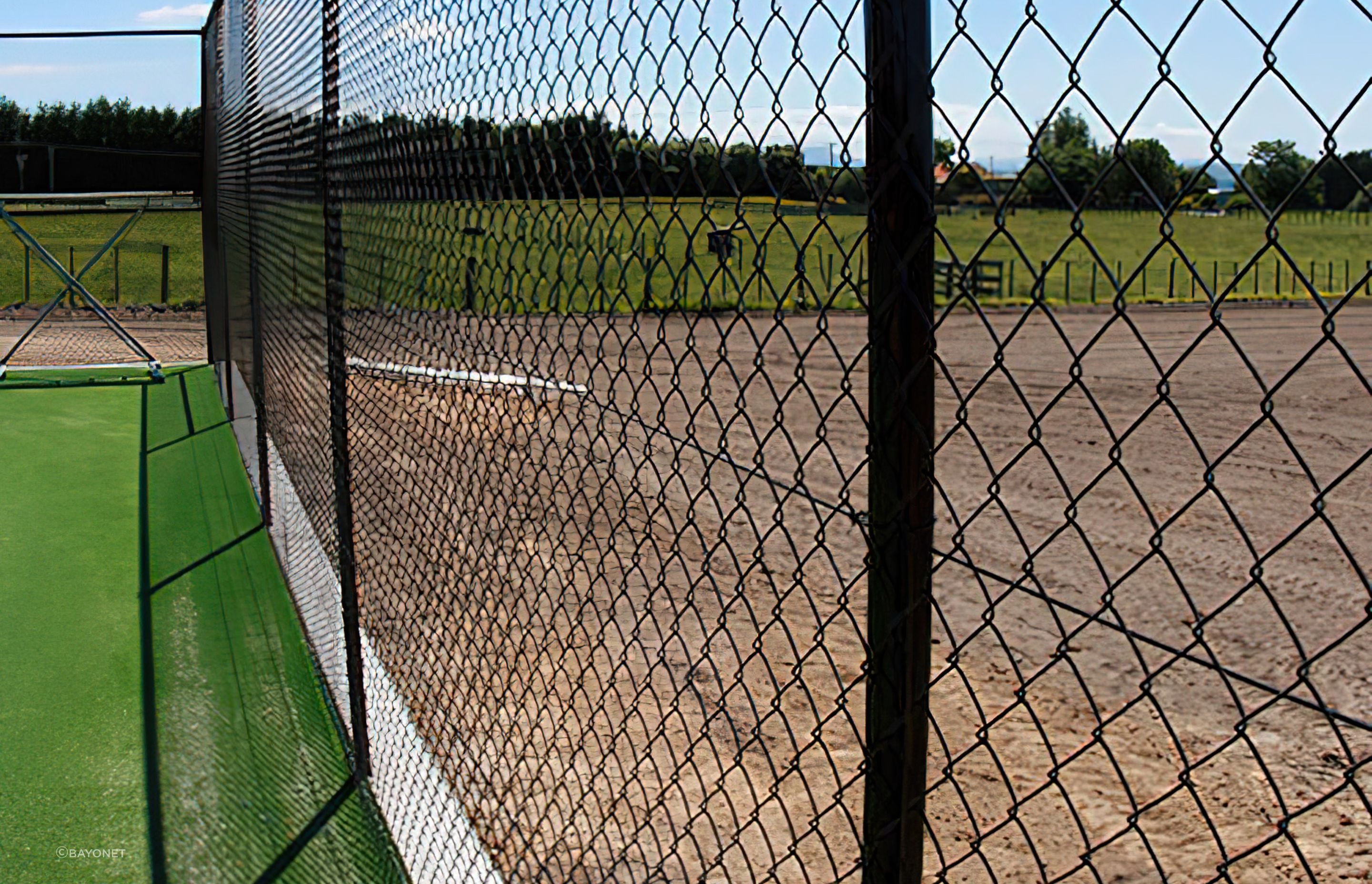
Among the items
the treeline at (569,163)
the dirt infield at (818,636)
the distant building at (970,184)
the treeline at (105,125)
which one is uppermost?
the treeline at (105,125)

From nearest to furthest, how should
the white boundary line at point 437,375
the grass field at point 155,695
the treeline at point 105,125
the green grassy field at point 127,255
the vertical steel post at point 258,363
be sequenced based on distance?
1. the white boundary line at point 437,375
2. the grass field at point 155,695
3. the vertical steel post at point 258,363
4. the treeline at point 105,125
5. the green grassy field at point 127,255

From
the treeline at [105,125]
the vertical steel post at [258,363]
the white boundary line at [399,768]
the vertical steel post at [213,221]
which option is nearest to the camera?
the white boundary line at [399,768]

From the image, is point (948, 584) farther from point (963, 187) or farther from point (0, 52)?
point (0, 52)

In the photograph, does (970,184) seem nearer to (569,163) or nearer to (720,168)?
(720,168)

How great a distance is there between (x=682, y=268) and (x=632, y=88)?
0.30 metres

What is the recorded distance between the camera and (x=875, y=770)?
1.41 meters

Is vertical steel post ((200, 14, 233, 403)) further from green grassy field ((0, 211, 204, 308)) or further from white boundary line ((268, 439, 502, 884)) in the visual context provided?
white boundary line ((268, 439, 502, 884))

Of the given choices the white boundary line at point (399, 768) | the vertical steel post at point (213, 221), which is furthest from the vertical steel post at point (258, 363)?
the vertical steel post at point (213, 221)

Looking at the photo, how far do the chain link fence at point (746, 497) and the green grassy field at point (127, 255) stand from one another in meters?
6.05

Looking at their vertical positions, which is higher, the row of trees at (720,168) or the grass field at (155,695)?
the row of trees at (720,168)

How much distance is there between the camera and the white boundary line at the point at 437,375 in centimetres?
289

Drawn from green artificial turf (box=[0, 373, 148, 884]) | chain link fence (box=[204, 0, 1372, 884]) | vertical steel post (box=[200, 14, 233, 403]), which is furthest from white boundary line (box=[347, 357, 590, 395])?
vertical steel post (box=[200, 14, 233, 403])

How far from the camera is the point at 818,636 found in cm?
173

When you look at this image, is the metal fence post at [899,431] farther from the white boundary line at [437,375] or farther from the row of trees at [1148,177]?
the white boundary line at [437,375]
